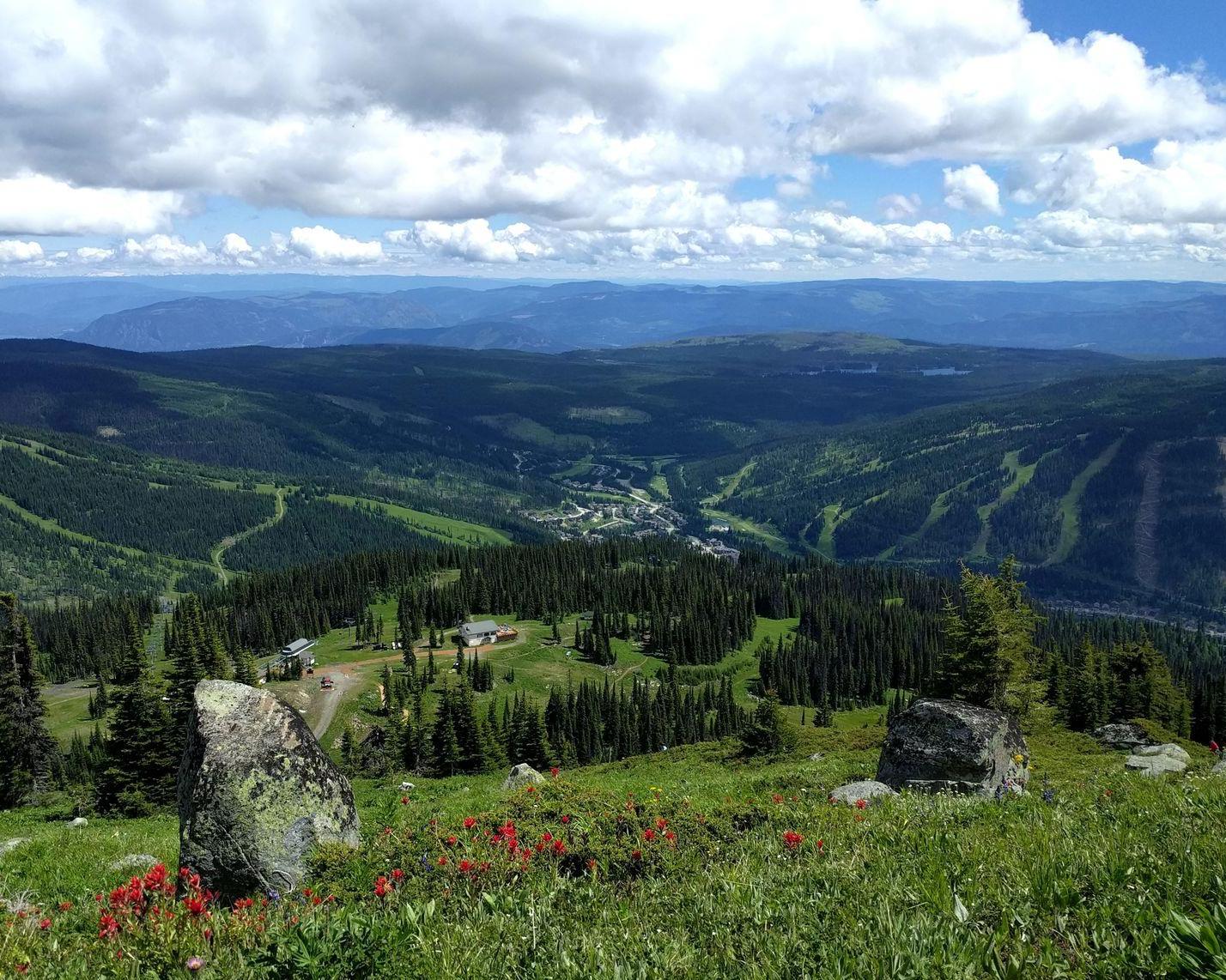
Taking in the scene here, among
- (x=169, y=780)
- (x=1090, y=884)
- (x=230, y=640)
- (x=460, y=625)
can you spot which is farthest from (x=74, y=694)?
(x=1090, y=884)

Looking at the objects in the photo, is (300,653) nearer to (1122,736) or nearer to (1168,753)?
(1122,736)

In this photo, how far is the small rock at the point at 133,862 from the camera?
1947 cm

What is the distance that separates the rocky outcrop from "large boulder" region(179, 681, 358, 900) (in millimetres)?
34855

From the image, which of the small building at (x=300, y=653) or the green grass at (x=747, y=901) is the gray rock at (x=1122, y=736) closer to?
the green grass at (x=747, y=901)

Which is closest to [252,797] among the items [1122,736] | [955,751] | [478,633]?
[955,751]

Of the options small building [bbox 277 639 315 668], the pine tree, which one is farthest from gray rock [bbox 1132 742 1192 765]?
small building [bbox 277 639 315 668]

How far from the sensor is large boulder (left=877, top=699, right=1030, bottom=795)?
86.0 ft

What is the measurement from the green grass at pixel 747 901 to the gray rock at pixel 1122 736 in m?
47.4

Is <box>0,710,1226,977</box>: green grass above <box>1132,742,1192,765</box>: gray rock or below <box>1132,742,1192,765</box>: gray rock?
above

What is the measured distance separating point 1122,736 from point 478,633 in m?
111

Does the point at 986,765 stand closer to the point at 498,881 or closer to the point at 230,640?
the point at 498,881

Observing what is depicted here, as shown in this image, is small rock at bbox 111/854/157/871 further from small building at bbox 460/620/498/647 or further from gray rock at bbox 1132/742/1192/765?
small building at bbox 460/620/498/647

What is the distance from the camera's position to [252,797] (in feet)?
53.4

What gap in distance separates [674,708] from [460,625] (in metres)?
59.5
